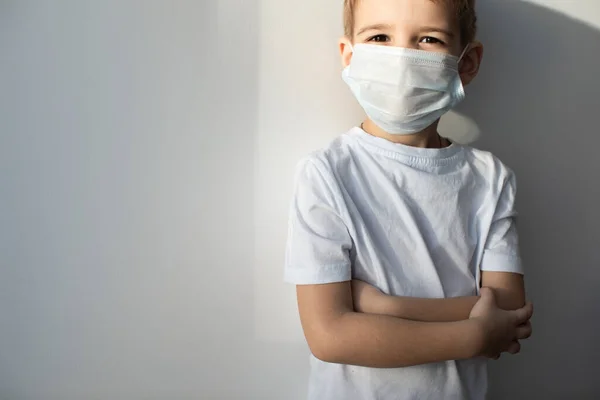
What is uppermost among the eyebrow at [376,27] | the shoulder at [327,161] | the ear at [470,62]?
the eyebrow at [376,27]

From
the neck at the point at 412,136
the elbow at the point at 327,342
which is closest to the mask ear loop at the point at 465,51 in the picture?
the neck at the point at 412,136

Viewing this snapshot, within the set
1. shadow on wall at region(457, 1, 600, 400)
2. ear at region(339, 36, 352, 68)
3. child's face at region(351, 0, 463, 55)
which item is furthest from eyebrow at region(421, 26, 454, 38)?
shadow on wall at region(457, 1, 600, 400)

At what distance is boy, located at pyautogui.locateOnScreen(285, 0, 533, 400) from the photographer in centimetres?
82

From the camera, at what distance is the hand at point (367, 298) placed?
847 mm

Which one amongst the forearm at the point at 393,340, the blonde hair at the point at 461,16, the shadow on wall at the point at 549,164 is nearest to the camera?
the forearm at the point at 393,340

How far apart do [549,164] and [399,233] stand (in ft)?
1.60

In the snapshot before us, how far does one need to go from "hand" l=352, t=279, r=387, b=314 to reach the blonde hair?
460 millimetres

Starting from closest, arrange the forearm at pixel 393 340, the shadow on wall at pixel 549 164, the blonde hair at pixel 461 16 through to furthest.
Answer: the forearm at pixel 393 340 → the blonde hair at pixel 461 16 → the shadow on wall at pixel 549 164

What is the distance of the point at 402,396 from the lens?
87 cm

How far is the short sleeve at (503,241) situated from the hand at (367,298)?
0.23 m

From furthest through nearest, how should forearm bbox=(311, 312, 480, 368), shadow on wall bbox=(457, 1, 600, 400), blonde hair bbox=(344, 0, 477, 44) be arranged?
1. shadow on wall bbox=(457, 1, 600, 400)
2. blonde hair bbox=(344, 0, 477, 44)
3. forearm bbox=(311, 312, 480, 368)

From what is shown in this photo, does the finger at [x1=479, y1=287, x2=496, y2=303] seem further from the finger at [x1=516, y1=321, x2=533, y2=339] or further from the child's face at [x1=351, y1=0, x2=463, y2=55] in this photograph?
the child's face at [x1=351, y1=0, x2=463, y2=55]

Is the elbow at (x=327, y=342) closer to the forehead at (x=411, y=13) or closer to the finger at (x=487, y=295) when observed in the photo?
the finger at (x=487, y=295)

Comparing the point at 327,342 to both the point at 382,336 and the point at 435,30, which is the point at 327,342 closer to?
the point at 382,336
